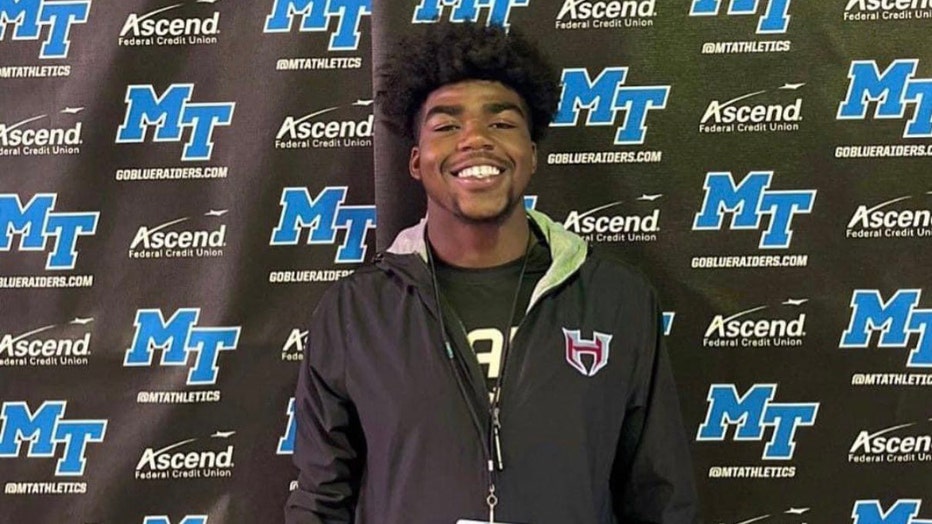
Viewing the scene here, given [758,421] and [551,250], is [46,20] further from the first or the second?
[758,421]

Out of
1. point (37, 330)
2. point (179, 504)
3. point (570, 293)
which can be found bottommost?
point (179, 504)

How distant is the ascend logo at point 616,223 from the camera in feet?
5.94

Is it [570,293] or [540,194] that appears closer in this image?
[570,293]

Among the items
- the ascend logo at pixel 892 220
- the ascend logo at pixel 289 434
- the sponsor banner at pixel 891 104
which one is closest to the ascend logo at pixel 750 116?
the sponsor banner at pixel 891 104

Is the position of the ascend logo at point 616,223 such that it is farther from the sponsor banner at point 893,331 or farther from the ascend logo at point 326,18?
the ascend logo at point 326,18

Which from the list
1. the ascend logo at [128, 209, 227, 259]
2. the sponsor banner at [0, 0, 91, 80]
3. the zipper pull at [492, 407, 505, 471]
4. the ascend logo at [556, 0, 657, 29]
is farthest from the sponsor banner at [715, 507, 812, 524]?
the sponsor banner at [0, 0, 91, 80]

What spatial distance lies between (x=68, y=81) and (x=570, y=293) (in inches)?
49.8

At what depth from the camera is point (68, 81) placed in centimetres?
186

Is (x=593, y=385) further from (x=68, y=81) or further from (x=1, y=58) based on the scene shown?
(x=1, y=58)

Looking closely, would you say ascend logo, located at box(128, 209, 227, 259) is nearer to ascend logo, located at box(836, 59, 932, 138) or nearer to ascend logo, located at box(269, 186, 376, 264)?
ascend logo, located at box(269, 186, 376, 264)

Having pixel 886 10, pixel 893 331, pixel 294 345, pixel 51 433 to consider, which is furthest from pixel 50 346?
pixel 886 10

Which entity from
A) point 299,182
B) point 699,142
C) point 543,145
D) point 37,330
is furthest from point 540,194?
point 37,330

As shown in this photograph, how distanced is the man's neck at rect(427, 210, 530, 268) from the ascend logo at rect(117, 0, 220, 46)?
2.60ft

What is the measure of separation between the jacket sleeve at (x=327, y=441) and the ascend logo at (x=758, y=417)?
2.73 ft
